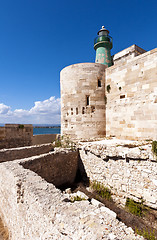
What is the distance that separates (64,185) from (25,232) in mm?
3878

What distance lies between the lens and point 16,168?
14.6ft

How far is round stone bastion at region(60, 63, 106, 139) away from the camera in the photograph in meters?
8.76

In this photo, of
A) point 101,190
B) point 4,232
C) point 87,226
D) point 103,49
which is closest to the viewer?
point 87,226

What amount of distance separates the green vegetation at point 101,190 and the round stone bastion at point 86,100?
3258 millimetres

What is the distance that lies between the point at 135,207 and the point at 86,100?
6.99 m

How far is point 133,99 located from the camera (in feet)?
24.1

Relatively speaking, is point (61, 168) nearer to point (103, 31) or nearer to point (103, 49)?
point (103, 49)

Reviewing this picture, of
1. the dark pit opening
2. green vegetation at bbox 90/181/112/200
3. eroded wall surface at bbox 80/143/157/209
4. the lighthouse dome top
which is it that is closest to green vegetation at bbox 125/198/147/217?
eroded wall surface at bbox 80/143/157/209

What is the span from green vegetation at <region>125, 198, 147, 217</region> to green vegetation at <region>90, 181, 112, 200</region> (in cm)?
90

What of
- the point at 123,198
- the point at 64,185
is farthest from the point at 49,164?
the point at 123,198

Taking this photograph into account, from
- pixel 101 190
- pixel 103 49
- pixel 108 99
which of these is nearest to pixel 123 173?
pixel 101 190

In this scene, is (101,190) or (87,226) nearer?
(87,226)

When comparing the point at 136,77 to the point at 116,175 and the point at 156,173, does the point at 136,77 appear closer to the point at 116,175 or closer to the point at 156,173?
the point at 156,173

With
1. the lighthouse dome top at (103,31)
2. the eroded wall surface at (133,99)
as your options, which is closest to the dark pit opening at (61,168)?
the eroded wall surface at (133,99)
